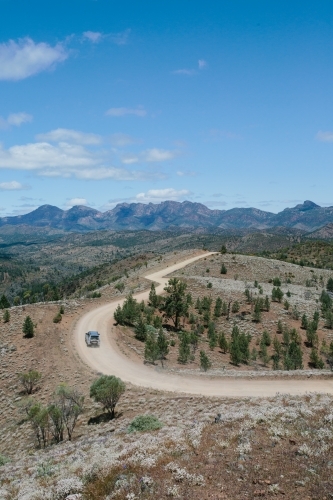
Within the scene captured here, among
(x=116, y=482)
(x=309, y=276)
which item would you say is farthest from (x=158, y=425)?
(x=309, y=276)

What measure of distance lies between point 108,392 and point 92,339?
13977 millimetres

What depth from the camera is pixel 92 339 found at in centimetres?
3425

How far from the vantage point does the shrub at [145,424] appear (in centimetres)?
1648

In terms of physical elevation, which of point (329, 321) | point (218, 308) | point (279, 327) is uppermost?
point (218, 308)

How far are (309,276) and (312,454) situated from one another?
68474 millimetres

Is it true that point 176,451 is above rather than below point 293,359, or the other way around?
above

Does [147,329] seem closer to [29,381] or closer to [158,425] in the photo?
[29,381]

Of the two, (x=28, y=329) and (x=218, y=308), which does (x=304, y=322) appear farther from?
(x=28, y=329)

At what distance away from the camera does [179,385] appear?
2466cm

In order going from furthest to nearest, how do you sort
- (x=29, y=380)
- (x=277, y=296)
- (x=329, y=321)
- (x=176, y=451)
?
1. (x=277, y=296)
2. (x=329, y=321)
3. (x=29, y=380)
4. (x=176, y=451)

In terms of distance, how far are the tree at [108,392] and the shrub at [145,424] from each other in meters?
3.66

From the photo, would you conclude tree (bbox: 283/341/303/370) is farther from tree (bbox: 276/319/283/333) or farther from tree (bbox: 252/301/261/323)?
tree (bbox: 252/301/261/323)

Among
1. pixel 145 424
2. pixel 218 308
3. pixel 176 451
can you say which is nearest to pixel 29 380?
pixel 145 424

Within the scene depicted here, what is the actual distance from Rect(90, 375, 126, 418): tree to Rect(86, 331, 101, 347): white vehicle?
1279 cm
